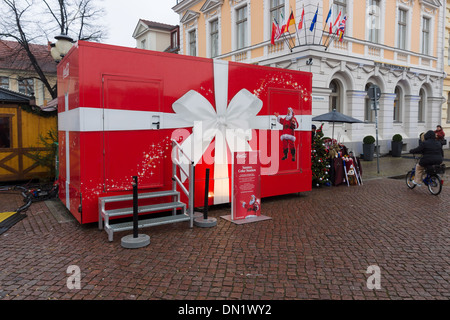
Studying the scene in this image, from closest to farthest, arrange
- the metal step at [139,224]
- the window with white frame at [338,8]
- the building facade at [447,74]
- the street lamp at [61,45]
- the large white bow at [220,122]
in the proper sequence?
the metal step at [139,224] → the large white bow at [220,122] → the street lamp at [61,45] → the window with white frame at [338,8] → the building facade at [447,74]

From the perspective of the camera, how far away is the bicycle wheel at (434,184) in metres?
8.92

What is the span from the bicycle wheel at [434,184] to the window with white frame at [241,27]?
41.7 ft

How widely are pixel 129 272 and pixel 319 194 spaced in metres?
6.13

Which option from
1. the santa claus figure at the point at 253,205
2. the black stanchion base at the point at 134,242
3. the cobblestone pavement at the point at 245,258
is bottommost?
the cobblestone pavement at the point at 245,258

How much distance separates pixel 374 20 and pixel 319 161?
11.9m

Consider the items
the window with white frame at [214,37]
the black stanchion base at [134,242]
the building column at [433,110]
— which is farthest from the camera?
the building column at [433,110]

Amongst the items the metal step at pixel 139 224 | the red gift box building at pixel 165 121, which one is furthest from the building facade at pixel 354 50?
the metal step at pixel 139 224

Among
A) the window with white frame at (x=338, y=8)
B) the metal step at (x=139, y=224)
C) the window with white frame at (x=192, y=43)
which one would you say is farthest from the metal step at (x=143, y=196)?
the window with white frame at (x=192, y=43)

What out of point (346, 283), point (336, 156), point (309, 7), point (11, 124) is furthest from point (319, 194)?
point (309, 7)

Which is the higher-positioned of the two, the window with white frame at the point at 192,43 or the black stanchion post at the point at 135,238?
the window with white frame at the point at 192,43

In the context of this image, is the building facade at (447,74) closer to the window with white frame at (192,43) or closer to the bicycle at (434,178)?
the window with white frame at (192,43)

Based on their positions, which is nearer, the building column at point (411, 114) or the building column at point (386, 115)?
the building column at point (386, 115)

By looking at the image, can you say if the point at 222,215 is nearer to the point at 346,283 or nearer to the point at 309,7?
the point at 346,283

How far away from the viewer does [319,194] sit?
364 inches
